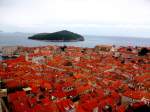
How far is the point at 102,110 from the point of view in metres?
4.56

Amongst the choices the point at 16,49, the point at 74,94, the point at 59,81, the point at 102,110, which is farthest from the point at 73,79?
the point at 16,49

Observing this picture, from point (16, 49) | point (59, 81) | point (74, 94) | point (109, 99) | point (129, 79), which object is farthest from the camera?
point (16, 49)

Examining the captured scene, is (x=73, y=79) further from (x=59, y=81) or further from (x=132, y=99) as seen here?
(x=132, y=99)

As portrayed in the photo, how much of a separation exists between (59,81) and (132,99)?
85.3 inches

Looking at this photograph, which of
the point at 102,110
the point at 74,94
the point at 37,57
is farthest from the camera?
the point at 37,57

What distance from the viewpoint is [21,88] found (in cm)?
589

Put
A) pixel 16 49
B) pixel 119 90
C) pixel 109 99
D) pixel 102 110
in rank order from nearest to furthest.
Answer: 1. pixel 102 110
2. pixel 109 99
3. pixel 119 90
4. pixel 16 49

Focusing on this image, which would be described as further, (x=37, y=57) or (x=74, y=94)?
(x=37, y=57)

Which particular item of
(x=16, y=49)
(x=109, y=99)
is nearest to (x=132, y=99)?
(x=109, y=99)

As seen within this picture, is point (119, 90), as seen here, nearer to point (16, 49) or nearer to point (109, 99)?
point (109, 99)

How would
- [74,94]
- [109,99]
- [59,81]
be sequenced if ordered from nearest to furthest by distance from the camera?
[109,99], [74,94], [59,81]

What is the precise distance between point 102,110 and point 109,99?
1.90ft

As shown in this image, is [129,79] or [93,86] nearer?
[93,86]

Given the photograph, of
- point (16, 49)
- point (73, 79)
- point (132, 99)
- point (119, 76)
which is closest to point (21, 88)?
point (73, 79)
